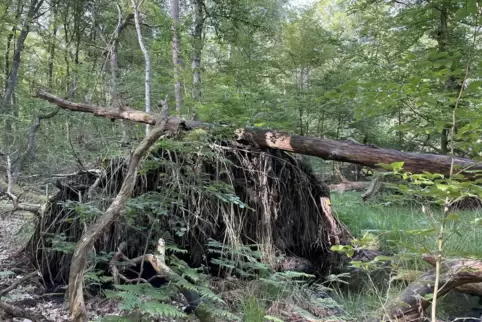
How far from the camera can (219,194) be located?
2977 millimetres

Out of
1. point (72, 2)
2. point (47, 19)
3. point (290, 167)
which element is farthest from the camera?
point (47, 19)

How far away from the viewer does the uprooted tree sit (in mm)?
2982

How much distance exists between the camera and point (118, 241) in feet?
9.65

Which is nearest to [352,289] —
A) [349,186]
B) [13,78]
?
[349,186]

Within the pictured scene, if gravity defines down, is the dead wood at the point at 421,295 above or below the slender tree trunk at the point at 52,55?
below

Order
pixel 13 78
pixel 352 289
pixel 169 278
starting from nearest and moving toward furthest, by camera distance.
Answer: pixel 169 278
pixel 352 289
pixel 13 78

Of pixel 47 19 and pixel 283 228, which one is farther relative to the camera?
pixel 47 19

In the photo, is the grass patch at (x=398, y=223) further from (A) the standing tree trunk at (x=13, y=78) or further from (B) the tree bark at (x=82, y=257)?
(A) the standing tree trunk at (x=13, y=78)

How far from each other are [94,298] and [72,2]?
23.9 feet

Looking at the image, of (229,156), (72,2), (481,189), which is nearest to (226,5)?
(72,2)

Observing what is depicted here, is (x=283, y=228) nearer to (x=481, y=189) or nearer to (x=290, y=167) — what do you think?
(x=290, y=167)

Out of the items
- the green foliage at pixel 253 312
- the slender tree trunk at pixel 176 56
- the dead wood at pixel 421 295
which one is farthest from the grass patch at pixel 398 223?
the slender tree trunk at pixel 176 56

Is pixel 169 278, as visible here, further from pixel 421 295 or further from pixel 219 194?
pixel 421 295

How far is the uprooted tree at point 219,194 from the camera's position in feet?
9.78
